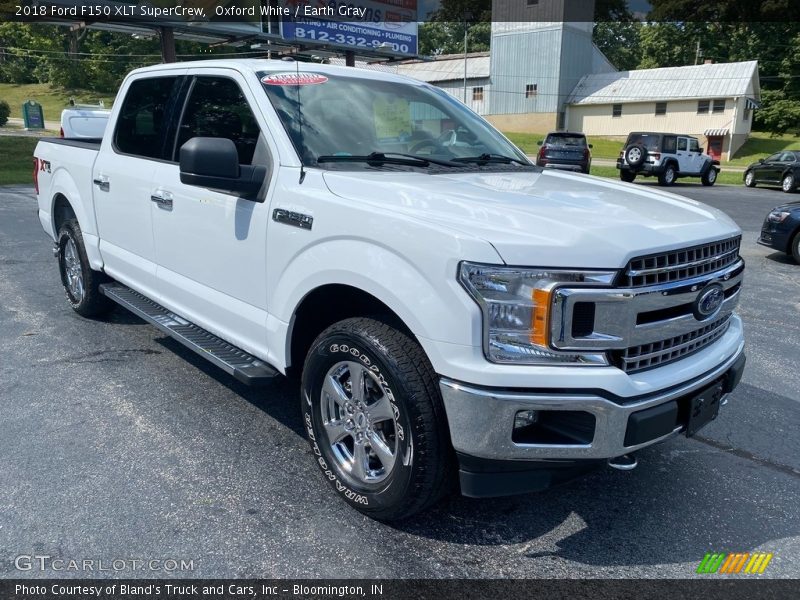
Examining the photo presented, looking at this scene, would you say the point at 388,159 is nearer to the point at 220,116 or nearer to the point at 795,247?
the point at 220,116

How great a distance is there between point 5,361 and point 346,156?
321cm

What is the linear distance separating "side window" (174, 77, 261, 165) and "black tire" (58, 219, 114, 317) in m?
1.84

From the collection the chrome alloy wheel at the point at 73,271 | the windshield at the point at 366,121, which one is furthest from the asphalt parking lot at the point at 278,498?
the windshield at the point at 366,121

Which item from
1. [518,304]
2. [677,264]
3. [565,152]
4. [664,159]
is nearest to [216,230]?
[518,304]

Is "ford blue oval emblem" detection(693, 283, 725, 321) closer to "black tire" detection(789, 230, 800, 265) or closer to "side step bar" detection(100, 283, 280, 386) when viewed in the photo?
"side step bar" detection(100, 283, 280, 386)

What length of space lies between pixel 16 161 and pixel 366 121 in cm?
2273

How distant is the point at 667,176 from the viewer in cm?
2481

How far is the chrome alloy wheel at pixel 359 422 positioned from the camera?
286 cm

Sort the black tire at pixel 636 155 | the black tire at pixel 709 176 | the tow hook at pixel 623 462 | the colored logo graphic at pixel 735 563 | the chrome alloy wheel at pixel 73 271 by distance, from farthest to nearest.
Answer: the black tire at pixel 709 176 < the black tire at pixel 636 155 < the chrome alloy wheel at pixel 73 271 < the colored logo graphic at pixel 735 563 < the tow hook at pixel 623 462

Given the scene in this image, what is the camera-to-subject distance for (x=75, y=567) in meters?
2.63

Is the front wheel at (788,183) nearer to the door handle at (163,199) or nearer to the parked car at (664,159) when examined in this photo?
the parked car at (664,159)

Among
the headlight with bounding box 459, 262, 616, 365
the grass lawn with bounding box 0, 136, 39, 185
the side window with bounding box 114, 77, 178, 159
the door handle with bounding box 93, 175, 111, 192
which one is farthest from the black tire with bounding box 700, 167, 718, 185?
the headlight with bounding box 459, 262, 616, 365

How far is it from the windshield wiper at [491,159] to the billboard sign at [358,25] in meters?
21.9

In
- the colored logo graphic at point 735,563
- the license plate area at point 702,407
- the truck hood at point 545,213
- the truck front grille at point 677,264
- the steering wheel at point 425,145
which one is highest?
the steering wheel at point 425,145
